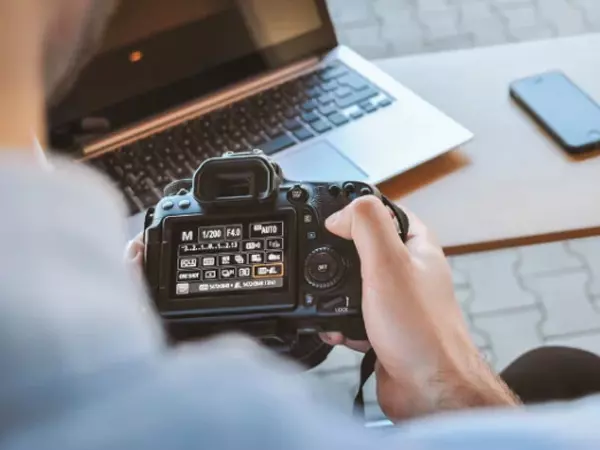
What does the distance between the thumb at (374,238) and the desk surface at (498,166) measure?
0.56ft

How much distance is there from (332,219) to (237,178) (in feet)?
0.23

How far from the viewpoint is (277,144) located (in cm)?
80

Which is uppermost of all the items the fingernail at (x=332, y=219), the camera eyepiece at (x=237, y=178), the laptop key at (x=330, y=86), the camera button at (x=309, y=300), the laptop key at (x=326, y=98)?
the camera eyepiece at (x=237, y=178)

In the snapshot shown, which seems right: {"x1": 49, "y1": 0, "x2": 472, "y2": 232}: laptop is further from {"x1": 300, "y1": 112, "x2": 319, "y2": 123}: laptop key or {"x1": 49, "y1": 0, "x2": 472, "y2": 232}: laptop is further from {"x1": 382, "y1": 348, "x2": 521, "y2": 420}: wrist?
{"x1": 382, "y1": 348, "x2": 521, "y2": 420}: wrist

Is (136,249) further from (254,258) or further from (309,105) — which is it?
(309,105)

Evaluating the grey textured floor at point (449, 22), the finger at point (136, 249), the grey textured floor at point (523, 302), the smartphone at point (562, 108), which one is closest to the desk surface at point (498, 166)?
the smartphone at point (562, 108)

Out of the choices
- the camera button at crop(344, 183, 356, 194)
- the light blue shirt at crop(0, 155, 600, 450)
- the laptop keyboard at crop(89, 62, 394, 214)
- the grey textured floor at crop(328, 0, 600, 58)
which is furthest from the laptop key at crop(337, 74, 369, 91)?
the grey textured floor at crop(328, 0, 600, 58)

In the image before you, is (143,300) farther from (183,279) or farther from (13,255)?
(183,279)

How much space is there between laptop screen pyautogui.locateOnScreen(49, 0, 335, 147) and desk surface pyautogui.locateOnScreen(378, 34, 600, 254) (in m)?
0.11

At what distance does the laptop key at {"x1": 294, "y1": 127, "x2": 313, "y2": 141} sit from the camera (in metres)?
0.80

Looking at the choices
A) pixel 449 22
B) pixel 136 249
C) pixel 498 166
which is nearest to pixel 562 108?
pixel 498 166

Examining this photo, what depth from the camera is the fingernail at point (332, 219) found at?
577 mm

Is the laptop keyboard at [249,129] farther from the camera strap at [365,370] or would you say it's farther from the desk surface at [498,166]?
the camera strap at [365,370]

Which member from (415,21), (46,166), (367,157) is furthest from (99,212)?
(415,21)
